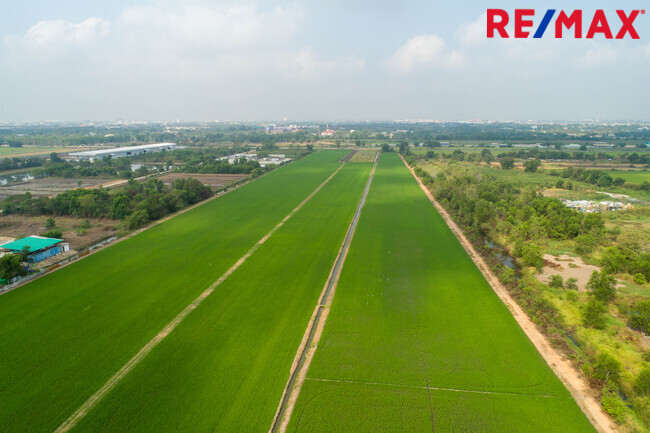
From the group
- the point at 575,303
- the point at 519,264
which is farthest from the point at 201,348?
the point at 519,264

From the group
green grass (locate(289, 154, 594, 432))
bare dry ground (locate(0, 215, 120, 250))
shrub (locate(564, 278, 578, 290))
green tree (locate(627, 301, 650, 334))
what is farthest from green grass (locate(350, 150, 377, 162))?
green tree (locate(627, 301, 650, 334))

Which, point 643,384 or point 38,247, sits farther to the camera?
point 38,247

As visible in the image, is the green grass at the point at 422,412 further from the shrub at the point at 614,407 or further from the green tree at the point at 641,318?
the green tree at the point at 641,318

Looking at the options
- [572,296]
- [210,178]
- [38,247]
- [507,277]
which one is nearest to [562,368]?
[572,296]

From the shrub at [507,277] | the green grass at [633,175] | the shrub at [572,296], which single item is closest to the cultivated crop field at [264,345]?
the shrub at [507,277]

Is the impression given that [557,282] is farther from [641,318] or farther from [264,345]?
[264,345]

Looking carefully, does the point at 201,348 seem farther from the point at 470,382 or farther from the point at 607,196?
the point at 607,196
